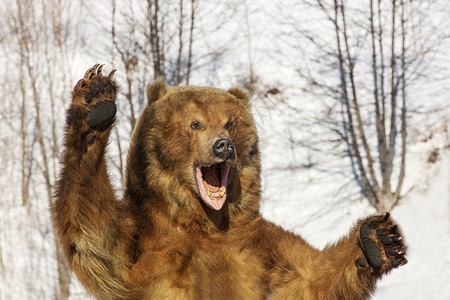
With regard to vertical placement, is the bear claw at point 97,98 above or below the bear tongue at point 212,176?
above

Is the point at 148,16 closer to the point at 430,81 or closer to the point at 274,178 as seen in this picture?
the point at 274,178

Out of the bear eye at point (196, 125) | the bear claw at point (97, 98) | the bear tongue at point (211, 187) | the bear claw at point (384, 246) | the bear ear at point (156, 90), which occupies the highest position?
the bear ear at point (156, 90)

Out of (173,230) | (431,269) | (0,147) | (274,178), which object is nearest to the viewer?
(173,230)

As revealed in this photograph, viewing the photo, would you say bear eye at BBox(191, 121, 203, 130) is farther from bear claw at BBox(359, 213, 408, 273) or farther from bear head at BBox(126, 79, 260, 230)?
bear claw at BBox(359, 213, 408, 273)

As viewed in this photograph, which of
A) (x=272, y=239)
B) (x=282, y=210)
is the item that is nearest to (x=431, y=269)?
(x=282, y=210)

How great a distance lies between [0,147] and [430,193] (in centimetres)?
696

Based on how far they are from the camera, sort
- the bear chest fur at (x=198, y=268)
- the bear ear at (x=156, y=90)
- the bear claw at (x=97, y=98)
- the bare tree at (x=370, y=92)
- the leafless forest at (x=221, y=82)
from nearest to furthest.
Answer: the bear claw at (x=97, y=98)
the bear chest fur at (x=198, y=268)
the bear ear at (x=156, y=90)
the leafless forest at (x=221, y=82)
the bare tree at (x=370, y=92)

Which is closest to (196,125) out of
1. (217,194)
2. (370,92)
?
(217,194)

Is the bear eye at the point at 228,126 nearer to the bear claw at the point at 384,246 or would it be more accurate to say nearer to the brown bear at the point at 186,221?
the brown bear at the point at 186,221

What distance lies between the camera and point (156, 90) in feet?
11.0

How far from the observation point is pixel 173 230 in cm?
299

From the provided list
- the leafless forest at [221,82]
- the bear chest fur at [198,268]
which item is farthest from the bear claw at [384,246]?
the leafless forest at [221,82]

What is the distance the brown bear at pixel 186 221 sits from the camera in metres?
2.56

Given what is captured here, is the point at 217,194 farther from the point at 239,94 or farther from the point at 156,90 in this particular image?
the point at 239,94
